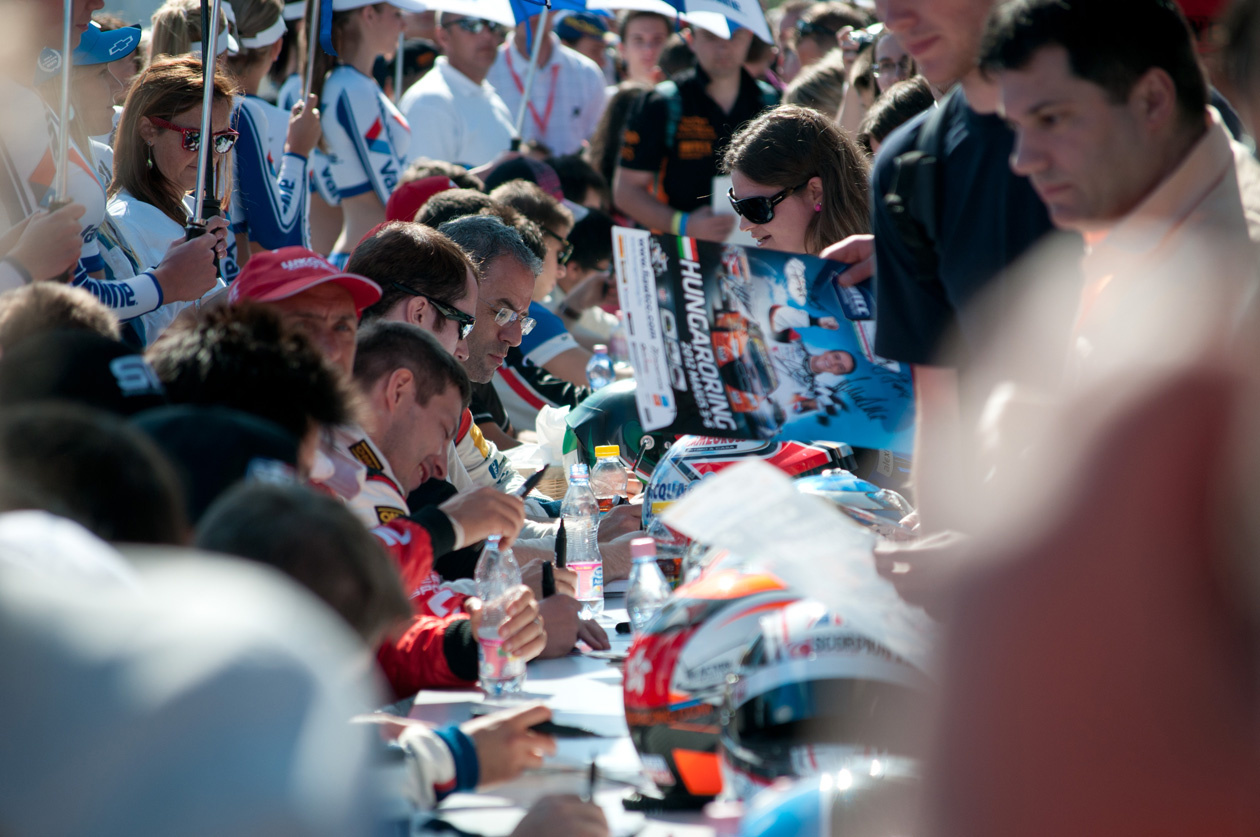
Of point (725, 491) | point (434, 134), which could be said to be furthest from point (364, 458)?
point (434, 134)

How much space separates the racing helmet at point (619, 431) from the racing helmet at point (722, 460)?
68cm

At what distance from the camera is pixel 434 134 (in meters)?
7.91

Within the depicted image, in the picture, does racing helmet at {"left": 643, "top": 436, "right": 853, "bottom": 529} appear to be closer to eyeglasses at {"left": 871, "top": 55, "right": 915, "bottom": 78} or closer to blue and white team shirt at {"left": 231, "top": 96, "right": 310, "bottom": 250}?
blue and white team shirt at {"left": 231, "top": 96, "right": 310, "bottom": 250}

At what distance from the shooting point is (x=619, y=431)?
414 cm

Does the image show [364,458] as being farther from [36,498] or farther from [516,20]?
[516,20]

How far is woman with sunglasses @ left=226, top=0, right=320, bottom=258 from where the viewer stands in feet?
17.8

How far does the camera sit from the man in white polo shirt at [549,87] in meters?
9.43

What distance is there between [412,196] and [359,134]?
1.22 m

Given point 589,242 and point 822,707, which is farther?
point 589,242

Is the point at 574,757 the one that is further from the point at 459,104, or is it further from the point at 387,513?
the point at 459,104

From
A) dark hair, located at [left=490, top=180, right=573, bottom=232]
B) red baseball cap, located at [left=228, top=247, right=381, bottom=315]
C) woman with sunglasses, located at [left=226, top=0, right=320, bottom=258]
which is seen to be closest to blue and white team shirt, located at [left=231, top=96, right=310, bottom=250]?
woman with sunglasses, located at [left=226, top=0, right=320, bottom=258]

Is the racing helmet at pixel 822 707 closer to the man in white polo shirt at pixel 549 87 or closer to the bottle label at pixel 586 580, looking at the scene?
the bottle label at pixel 586 580

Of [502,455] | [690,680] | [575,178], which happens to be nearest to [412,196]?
[502,455]

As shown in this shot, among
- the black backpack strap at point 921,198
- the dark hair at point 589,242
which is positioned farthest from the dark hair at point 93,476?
the dark hair at point 589,242
